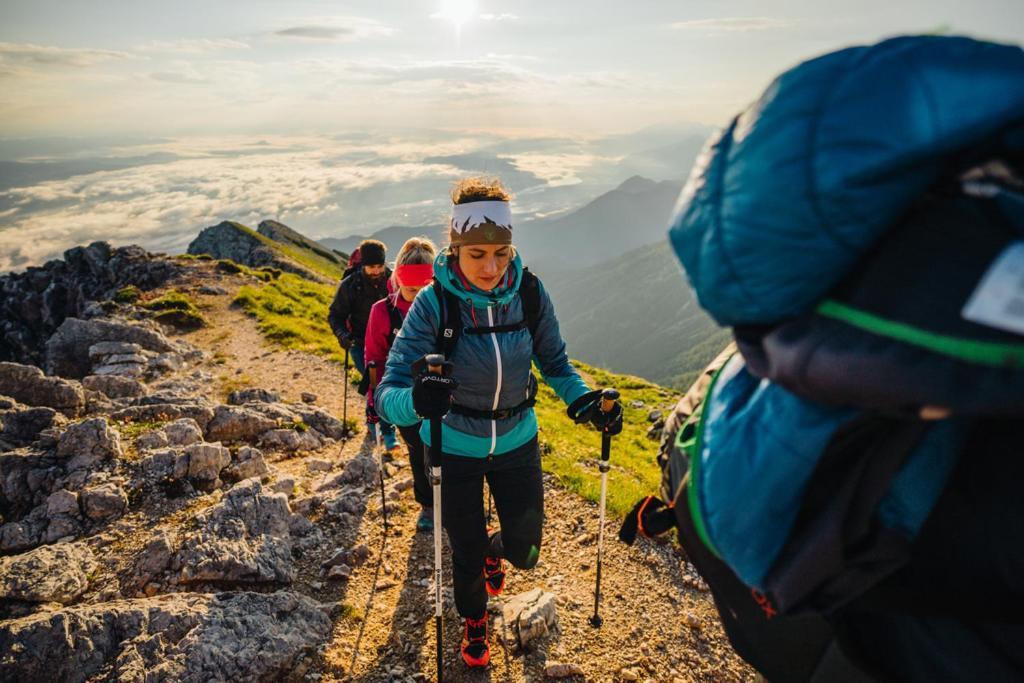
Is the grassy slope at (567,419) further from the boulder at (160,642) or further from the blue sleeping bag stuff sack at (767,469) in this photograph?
the blue sleeping bag stuff sack at (767,469)

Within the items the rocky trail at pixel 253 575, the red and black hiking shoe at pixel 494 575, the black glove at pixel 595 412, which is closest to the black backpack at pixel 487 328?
the black glove at pixel 595 412

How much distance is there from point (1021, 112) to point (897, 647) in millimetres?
1635

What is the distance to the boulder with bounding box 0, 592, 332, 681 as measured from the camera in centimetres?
468

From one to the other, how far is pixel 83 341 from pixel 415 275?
18.0m

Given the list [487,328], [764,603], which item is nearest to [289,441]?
[487,328]

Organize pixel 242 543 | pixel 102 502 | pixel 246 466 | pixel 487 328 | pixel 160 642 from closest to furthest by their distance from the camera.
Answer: pixel 487 328 < pixel 160 642 < pixel 242 543 < pixel 102 502 < pixel 246 466

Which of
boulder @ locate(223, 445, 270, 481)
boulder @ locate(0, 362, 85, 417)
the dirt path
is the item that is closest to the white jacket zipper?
the dirt path

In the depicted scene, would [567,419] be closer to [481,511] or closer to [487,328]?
[481,511]

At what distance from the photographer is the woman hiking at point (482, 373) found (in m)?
4.71

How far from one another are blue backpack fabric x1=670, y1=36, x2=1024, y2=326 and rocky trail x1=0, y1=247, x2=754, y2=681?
5704 millimetres

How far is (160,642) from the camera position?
16.4ft

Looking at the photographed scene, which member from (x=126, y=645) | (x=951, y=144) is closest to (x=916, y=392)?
(x=951, y=144)

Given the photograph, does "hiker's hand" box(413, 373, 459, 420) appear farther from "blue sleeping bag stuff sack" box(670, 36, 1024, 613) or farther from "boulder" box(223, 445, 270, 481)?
"boulder" box(223, 445, 270, 481)

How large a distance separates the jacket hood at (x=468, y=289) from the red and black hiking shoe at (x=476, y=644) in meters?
3.25
